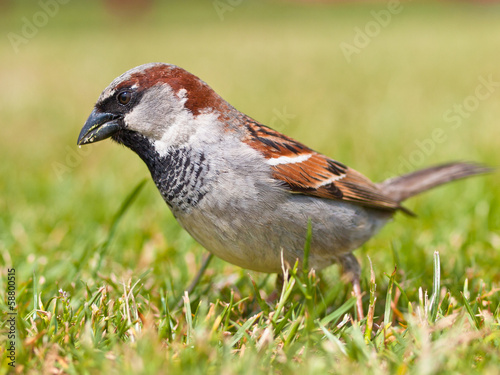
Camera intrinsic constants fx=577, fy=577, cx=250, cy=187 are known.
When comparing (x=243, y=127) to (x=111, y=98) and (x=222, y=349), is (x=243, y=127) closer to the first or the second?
(x=111, y=98)

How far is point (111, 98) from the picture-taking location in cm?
285

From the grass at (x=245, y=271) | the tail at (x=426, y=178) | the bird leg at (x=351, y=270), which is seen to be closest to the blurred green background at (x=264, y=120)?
the grass at (x=245, y=271)

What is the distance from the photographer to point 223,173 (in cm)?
272

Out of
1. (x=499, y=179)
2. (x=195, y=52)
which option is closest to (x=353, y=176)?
(x=499, y=179)

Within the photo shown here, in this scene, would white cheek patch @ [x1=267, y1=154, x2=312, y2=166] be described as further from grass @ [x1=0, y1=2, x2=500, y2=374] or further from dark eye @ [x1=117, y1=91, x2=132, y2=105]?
dark eye @ [x1=117, y1=91, x2=132, y2=105]

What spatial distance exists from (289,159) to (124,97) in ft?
2.94

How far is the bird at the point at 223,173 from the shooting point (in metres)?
2.71

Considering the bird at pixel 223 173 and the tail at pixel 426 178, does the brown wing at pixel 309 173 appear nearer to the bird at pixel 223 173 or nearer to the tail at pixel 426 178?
the bird at pixel 223 173

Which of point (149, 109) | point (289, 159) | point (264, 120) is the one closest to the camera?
point (149, 109)

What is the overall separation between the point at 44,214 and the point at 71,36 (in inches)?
565

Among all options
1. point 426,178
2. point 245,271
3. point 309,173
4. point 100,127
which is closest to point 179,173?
point 100,127

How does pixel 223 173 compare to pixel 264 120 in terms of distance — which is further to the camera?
pixel 264 120

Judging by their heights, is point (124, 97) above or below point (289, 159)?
above

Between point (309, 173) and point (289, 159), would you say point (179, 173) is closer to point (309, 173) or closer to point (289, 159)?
point (289, 159)
